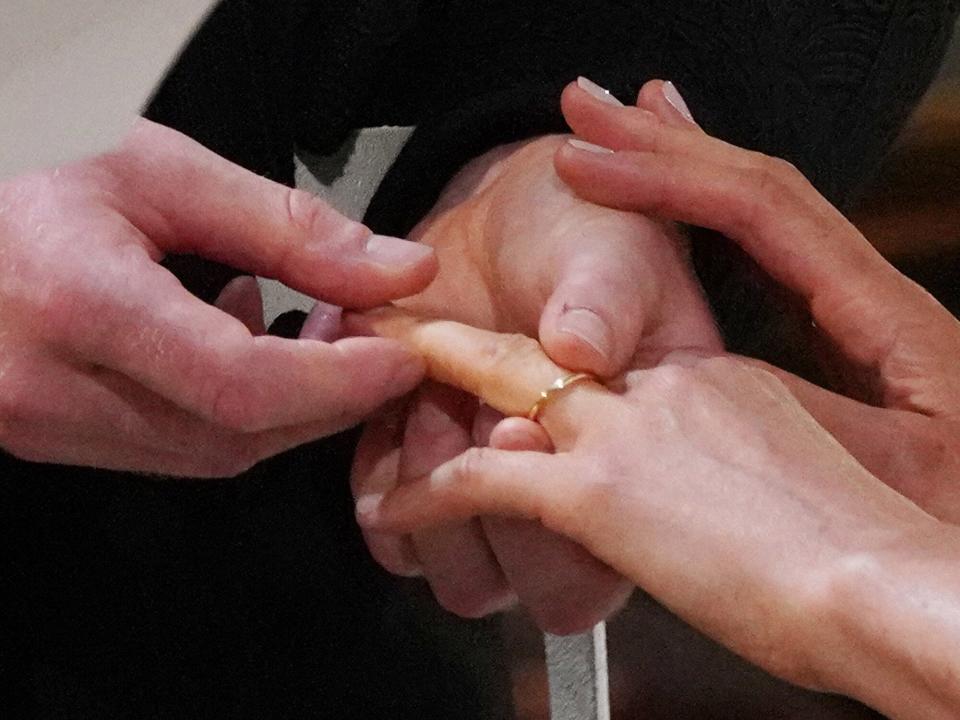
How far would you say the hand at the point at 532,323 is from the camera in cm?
43

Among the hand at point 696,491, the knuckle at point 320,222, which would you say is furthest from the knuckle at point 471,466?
the knuckle at point 320,222

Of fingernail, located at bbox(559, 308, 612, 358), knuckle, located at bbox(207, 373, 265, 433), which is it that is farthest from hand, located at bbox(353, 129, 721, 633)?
knuckle, located at bbox(207, 373, 265, 433)

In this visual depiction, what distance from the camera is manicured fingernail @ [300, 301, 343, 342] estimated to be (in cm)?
47

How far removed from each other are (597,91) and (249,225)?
0.21 metres

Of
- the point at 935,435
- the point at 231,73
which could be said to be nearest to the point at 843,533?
the point at 935,435

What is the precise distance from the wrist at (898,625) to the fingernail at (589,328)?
123mm

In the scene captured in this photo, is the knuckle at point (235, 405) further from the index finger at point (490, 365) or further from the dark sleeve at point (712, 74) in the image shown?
the dark sleeve at point (712, 74)

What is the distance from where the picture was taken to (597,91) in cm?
53

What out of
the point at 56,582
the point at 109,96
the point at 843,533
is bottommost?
the point at 56,582

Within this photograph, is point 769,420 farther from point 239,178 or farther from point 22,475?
point 22,475

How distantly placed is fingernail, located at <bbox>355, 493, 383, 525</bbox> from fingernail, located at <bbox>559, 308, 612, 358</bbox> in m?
0.14

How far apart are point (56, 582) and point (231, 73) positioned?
275 mm

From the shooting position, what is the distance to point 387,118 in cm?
63

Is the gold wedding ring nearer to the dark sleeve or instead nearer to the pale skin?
the pale skin
